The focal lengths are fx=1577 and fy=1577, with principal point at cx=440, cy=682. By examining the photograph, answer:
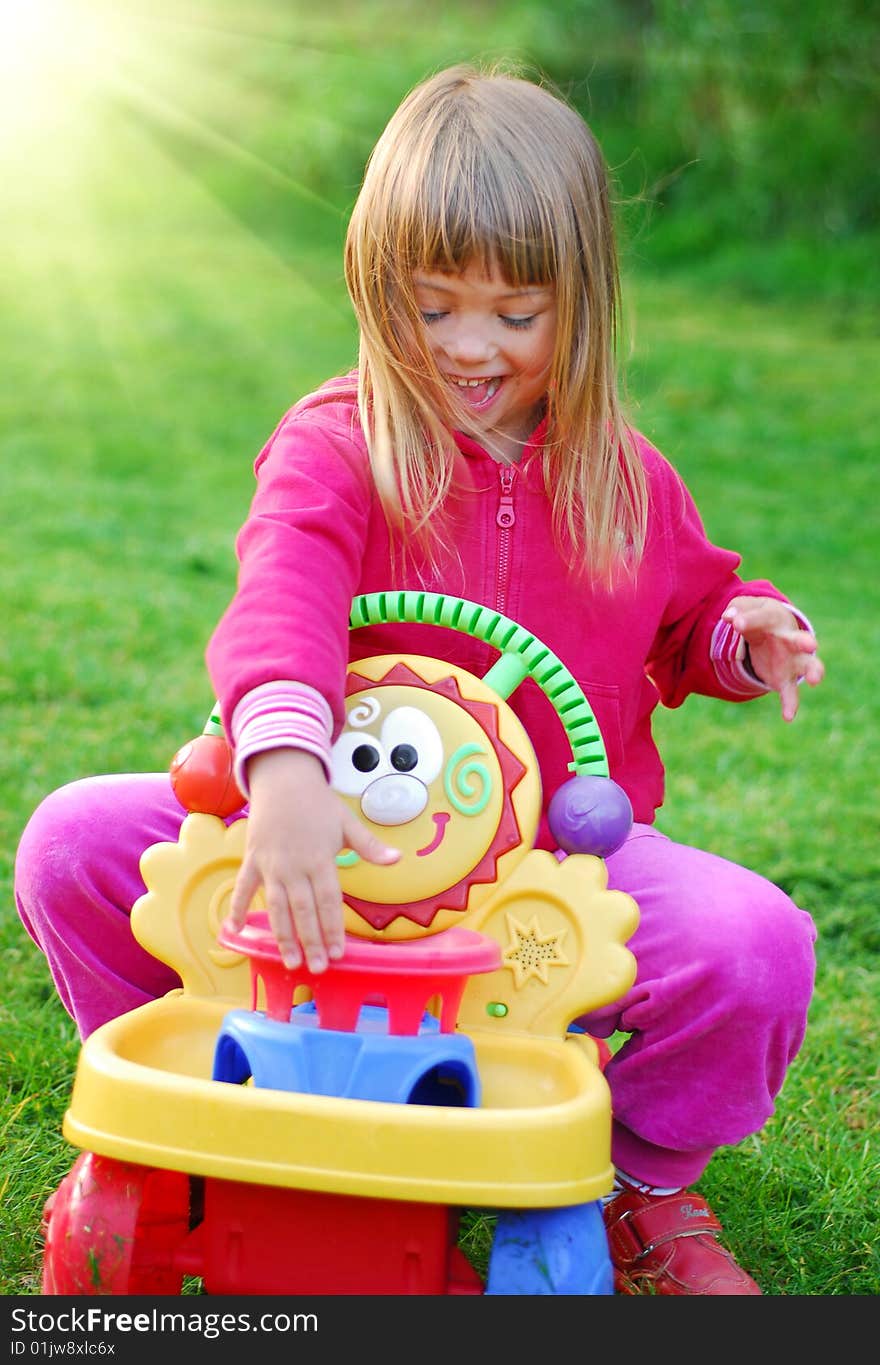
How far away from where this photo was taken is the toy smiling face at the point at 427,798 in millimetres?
1528

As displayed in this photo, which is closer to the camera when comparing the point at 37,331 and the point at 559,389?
the point at 559,389

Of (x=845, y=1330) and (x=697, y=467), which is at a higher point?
(x=845, y=1330)

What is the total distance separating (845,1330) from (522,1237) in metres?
0.39

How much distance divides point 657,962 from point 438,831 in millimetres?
329

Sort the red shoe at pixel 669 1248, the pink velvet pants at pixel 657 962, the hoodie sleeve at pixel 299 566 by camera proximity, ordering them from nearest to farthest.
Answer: the hoodie sleeve at pixel 299 566
the pink velvet pants at pixel 657 962
the red shoe at pixel 669 1248

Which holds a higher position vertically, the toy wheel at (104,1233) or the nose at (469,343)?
the nose at (469,343)

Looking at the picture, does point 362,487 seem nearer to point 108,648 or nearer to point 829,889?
point 829,889

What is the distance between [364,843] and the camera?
1.41m

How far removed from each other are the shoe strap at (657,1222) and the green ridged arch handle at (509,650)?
58 cm

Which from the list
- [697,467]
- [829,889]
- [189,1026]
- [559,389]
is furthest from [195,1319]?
[697,467]

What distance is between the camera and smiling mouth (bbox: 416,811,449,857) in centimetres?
→ 154

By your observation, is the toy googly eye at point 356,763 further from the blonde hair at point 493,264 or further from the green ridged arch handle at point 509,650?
the blonde hair at point 493,264

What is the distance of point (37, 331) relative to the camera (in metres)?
7.91

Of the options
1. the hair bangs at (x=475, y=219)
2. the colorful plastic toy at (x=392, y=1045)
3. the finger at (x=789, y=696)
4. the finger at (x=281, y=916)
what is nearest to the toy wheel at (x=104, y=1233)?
the colorful plastic toy at (x=392, y=1045)
